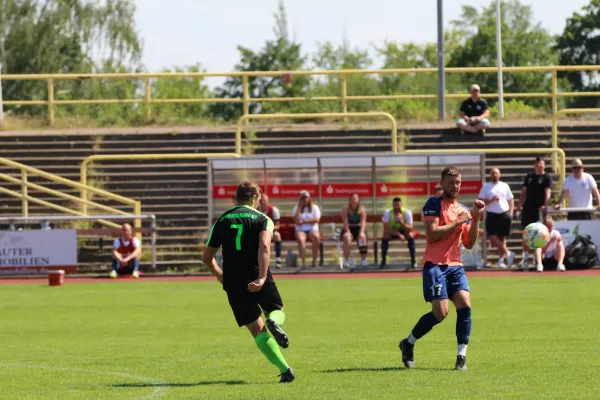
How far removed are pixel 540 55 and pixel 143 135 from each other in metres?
65.9

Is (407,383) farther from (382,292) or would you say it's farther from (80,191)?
(80,191)

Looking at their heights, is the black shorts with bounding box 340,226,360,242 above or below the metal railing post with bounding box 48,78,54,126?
below

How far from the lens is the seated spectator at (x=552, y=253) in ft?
84.8

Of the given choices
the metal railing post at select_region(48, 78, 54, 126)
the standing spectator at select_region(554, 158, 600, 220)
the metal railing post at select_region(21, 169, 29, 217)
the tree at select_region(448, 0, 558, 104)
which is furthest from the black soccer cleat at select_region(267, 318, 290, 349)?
the tree at select_region(448, 0, 558, 104)

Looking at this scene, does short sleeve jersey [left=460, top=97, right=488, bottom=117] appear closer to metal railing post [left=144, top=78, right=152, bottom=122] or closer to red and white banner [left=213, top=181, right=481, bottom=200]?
red and white banner [left=213, top=181, right=481, bottom=200]

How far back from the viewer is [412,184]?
28.7 metres

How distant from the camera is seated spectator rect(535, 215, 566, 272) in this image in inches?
1017

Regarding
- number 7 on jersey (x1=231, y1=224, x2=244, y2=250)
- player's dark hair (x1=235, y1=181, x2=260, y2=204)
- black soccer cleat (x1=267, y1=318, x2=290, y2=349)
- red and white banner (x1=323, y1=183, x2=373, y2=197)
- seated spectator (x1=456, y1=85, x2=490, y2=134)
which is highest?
seated spectator (x1=456, y1=85, x2=490, y2=134)

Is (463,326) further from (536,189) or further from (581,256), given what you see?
(536,189)

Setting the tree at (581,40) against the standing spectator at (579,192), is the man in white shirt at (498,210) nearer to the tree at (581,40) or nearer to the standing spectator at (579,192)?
the standing spectator at (579,192)

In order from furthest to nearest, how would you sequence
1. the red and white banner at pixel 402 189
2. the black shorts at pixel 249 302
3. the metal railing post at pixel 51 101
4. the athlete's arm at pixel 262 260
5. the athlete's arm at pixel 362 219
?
the metal railing post at pixel 51 101, the red and white banner at pixel 402 189, the athlete's arm at pixel 362 219, the black shorts at pixel 249 302, the athlete's arm at pixel 262 260

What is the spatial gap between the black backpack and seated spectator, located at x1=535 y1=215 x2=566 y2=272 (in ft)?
0.56

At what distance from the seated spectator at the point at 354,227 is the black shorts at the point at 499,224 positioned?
2.62 meters

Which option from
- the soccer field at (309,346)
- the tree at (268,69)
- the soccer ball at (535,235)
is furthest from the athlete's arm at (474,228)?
the tree at (268,69)
